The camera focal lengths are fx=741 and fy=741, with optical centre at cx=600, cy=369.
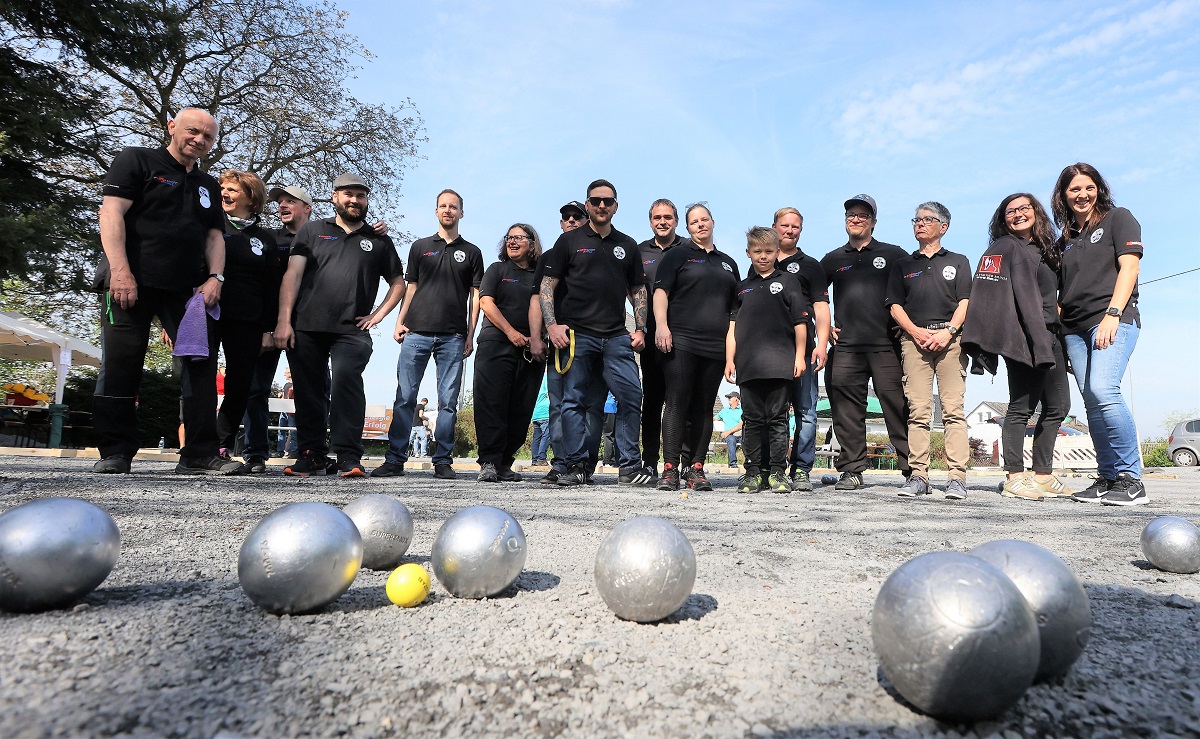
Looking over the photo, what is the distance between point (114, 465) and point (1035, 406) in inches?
285

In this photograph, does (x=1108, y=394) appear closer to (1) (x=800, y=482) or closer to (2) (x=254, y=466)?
(1) (x=800, y=482)

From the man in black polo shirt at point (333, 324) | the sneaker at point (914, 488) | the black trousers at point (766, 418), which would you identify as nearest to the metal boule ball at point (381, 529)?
the man in black polo shirt at point (333, 324)

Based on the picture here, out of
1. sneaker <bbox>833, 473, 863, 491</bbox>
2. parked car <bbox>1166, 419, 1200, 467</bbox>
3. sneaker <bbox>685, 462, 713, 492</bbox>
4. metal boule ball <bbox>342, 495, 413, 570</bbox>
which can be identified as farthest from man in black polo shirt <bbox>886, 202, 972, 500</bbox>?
parked car <bbox>1166, 419, 1200, 467</bbox>

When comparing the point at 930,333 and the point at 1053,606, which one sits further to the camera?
the point at 930,333

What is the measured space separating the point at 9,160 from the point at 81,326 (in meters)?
9.46

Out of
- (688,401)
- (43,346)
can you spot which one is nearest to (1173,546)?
(688,401)

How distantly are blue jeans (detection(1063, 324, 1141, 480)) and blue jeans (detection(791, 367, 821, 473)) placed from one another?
2.20 meters

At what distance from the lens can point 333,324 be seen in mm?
6172

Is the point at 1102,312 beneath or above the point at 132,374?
above

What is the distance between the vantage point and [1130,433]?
5.54 metres

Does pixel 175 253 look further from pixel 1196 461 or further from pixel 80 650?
pixel 1196 461

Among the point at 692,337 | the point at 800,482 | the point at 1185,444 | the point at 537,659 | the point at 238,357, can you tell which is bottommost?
the point at 537,659

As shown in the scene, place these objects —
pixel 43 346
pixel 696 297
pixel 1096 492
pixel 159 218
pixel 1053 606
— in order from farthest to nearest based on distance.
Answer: pixel 43 346
pixel 696 297
pixel 1096 492
pixel 159 218
pixel 1053 606

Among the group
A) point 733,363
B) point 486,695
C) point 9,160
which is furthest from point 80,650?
point 9,160
